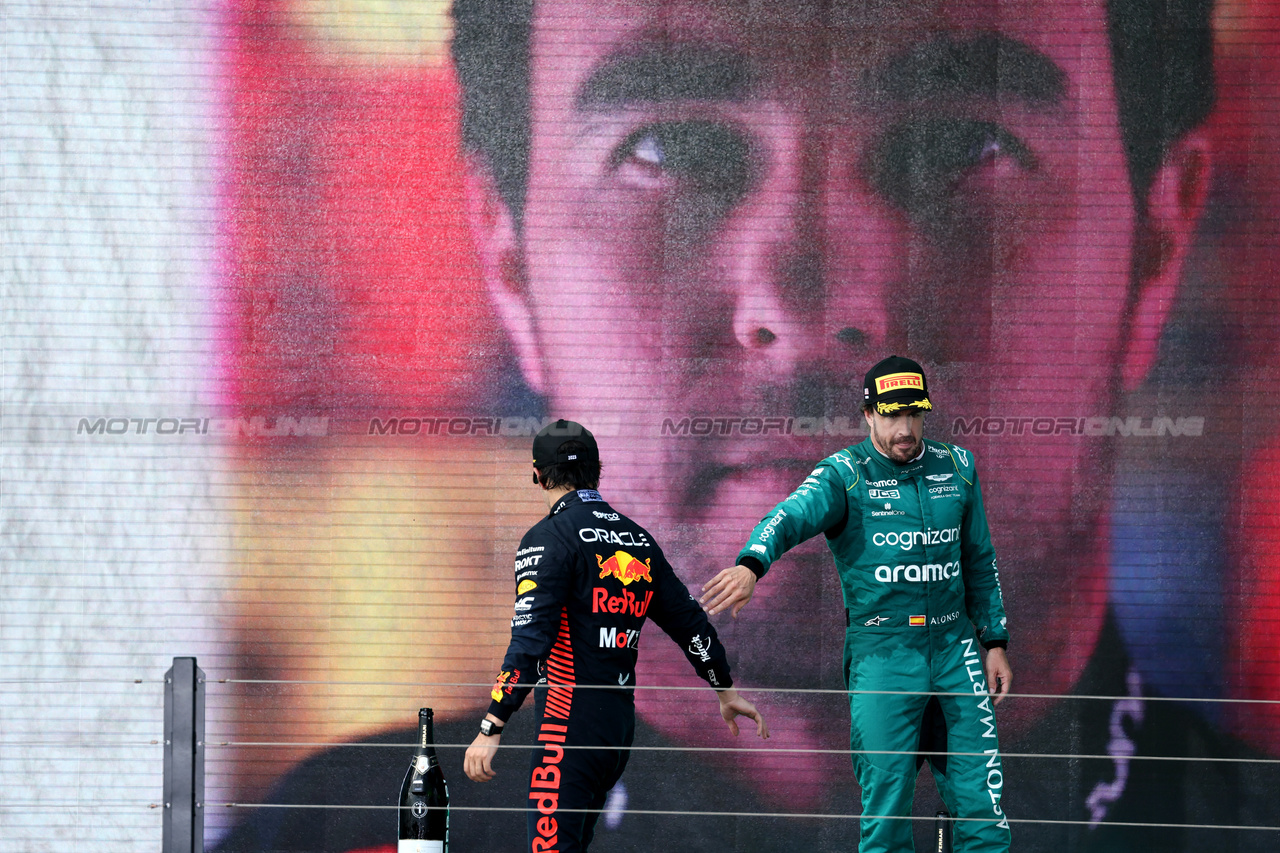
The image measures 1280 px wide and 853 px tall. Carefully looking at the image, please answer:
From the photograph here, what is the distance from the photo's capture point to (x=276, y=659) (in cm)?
512

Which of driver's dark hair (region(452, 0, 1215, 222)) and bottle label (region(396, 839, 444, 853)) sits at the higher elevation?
driver's dark hair (region(452, 0, 1215, 222))

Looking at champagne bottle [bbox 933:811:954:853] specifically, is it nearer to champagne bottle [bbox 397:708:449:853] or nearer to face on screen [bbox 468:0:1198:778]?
face on screen [bbox 468:0:1198:778]

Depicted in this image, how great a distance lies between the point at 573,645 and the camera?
11.5ft

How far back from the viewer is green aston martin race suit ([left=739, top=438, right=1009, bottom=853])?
3596 mm

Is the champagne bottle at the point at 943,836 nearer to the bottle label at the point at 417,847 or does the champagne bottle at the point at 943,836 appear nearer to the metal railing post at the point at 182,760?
the bottle label at the point at 417,847

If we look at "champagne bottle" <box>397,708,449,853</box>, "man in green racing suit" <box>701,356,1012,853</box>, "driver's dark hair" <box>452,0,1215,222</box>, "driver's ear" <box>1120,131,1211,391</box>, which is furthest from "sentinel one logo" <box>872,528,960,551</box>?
"driver's dark hair" <box>452,0,1215,222</box>

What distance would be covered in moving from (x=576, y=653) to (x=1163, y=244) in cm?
319

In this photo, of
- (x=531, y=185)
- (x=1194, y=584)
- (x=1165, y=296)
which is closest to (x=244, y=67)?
(x=531, y=185)

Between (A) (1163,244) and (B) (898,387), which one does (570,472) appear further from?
(A) (1163,244)

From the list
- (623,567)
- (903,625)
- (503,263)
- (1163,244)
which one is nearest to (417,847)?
(623,567)

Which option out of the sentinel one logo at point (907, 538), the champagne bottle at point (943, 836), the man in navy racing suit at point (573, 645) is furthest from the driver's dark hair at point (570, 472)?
the champagne bottle at point (943, 836)

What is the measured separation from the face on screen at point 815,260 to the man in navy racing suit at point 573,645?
154cm

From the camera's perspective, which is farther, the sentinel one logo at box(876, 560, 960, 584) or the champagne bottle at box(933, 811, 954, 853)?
the champagne bottle at box(933, 811, 954, 853)

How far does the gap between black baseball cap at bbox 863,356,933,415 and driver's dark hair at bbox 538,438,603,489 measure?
898mm
